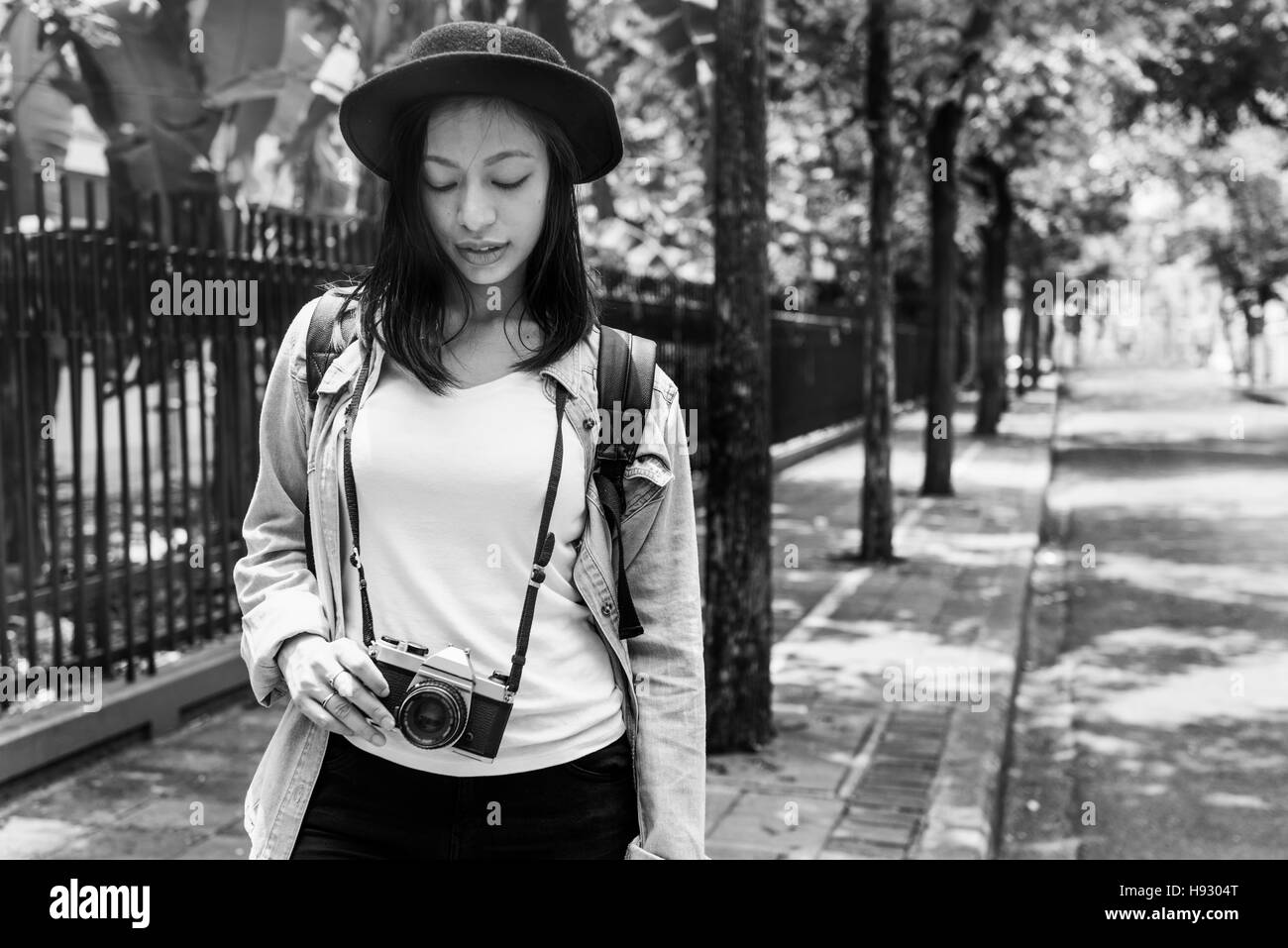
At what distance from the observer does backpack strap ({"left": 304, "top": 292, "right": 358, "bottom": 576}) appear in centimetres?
209

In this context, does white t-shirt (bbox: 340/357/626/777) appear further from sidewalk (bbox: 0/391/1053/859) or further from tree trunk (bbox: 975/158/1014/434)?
tree trunk (bbox: 975/158/1014/434)

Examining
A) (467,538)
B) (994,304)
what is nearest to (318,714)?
(467,538)

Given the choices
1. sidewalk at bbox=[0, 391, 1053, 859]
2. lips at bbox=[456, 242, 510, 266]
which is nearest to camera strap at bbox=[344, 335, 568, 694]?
lips at bbox=[456, 242, 510, 266]

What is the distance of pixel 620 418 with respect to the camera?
2.12 metres

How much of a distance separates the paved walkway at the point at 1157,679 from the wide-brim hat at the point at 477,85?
4058 mm

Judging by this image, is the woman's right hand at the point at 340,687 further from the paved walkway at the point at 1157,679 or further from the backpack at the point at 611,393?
the paved walkway at the point at 1157,679

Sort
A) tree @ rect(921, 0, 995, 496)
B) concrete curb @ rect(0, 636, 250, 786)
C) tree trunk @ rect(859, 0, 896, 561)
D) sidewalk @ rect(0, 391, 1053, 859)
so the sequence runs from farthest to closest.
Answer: tree @ rect(921, 0, 995, 496) → tree trunk @ rect(859, 0, 896, 561) → concrete curb @ rect(0, 636, 250, 786) → sidewalk @ rect(0, 391, 1053, 859)

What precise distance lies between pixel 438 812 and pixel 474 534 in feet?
1.23

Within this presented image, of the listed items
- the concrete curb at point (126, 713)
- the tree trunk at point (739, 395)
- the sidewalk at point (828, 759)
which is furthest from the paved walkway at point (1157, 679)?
the concrete curb at point (126, 713)

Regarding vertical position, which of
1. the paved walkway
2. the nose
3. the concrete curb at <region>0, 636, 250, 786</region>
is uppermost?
the nose

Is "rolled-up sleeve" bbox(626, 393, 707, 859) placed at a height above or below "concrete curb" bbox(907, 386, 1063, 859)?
above

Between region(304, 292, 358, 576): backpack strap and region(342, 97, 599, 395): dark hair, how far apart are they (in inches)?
1.4

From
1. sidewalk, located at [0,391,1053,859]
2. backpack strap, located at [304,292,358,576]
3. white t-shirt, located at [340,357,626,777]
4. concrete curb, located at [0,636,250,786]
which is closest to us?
white t-shirt, located at [340,357,626,777]

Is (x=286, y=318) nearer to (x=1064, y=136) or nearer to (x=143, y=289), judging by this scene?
(x=143, y=289)
